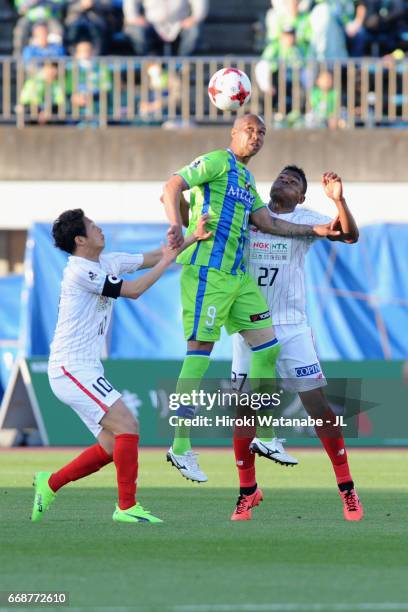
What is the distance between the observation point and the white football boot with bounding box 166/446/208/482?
32.6ft

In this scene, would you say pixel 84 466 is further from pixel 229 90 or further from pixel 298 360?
pixel 229 90

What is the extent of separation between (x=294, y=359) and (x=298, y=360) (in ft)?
0.10

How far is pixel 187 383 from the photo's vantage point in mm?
10055

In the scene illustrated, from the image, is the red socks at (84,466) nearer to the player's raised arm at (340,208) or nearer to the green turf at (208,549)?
the green turf at (208,549)

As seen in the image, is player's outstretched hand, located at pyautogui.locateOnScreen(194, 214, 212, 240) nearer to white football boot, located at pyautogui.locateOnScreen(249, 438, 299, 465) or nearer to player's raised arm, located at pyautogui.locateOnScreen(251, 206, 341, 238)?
player's raised arm, located at pyautogui.locateOnScreen(251, 206, 341, 238)

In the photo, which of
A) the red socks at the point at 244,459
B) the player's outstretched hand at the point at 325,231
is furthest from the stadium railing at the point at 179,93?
the red socks at the point at 244,459

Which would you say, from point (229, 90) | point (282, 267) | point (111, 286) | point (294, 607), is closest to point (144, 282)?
point (111, 286)

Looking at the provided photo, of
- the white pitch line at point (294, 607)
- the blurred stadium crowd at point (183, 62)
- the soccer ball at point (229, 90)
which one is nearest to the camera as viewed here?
the white pitch line at point (294, 607)

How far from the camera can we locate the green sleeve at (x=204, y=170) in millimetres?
10039

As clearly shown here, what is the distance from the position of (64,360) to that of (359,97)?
15.1 meters

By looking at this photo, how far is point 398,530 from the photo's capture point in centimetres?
919

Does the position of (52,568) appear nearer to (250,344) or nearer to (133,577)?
(133,577)

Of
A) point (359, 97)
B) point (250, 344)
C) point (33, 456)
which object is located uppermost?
point (359, 97)

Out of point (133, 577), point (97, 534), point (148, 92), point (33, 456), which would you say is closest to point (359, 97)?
point (148, 92)
